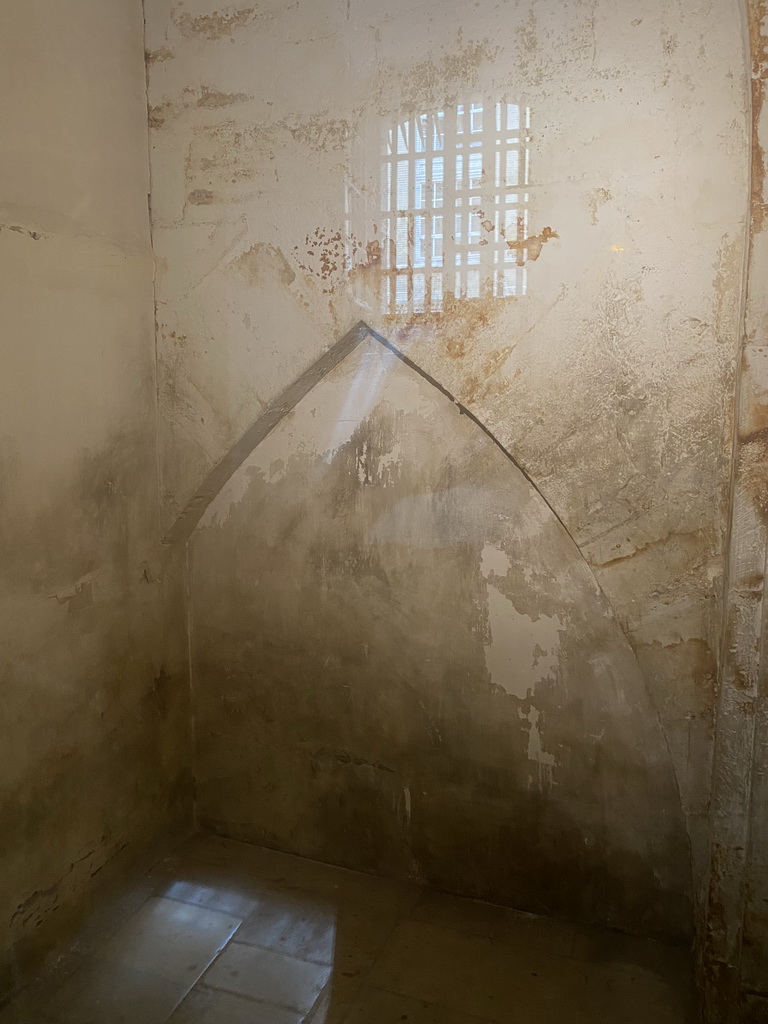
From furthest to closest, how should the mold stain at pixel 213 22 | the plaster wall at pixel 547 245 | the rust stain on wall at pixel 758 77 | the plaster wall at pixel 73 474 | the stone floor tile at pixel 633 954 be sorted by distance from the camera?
the mold stain at pixel 213 22
the stone floor tile at pixel 633 954
the plaster wall at pixel 73 474
the plaster wall at pixel 547 245
the rust stain on wall at pixel 758 77

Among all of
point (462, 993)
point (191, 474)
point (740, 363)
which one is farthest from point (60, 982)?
point (740, 363)

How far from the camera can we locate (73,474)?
8.34ft

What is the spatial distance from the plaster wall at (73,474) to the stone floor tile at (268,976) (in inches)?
21.4

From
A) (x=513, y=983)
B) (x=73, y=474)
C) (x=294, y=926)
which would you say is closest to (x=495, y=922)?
(x=513, y=983)

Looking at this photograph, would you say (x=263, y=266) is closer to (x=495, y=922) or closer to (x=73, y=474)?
(x=73, y=474)

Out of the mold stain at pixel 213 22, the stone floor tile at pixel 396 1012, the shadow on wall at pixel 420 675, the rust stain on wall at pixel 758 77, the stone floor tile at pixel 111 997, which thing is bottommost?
the stone floor tile at pixel 396 1012

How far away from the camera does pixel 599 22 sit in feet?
7.27

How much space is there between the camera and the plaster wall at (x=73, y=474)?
90.5 inches

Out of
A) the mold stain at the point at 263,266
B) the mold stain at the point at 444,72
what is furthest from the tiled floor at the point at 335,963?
the mold stain at the point at 444,72

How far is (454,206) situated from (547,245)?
328 mm

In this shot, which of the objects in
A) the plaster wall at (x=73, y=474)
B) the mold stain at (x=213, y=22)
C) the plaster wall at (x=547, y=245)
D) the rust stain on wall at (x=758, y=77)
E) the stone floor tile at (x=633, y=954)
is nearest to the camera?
the rust stain on wall at (x=758, y=77)

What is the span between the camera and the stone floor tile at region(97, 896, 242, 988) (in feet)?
8.23

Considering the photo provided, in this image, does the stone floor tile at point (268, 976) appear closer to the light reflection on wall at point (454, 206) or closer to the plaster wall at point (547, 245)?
the plaster wall at point (547, 245)

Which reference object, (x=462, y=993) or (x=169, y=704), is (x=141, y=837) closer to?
(x=169, y=704)
